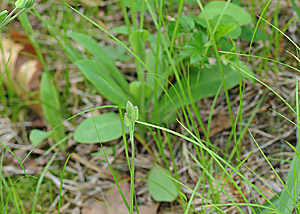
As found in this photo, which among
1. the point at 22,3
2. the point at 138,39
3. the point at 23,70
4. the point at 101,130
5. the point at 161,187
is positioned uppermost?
the point at 22,3

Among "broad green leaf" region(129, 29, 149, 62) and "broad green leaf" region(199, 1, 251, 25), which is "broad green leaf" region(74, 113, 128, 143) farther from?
"broad green leaf" region(199, 1, 251, 25)

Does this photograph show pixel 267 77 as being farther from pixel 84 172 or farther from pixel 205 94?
pixel 84 172

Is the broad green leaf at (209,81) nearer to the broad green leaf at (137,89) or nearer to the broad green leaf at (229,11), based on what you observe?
the broad green leaf at (137,89)

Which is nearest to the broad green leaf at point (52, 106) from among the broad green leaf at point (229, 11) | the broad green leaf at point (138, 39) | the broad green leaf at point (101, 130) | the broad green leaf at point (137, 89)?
the broad green leaf at point (101, 130)

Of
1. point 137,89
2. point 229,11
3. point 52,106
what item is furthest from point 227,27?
point 52,106

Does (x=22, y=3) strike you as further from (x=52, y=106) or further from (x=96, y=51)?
(x=52, y=106)

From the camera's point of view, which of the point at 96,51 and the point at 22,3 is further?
the point at 96,51
